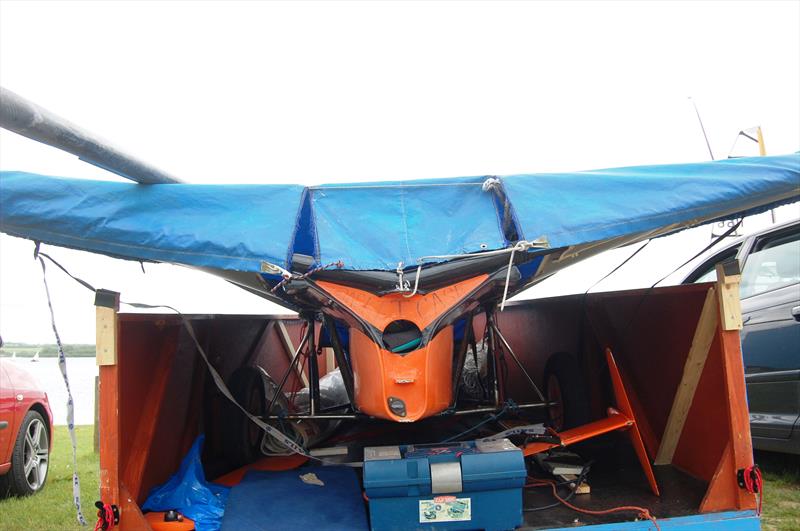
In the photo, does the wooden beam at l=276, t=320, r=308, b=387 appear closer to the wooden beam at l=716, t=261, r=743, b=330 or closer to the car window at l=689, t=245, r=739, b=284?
the car window at l=689, t=245, r=739, b=284

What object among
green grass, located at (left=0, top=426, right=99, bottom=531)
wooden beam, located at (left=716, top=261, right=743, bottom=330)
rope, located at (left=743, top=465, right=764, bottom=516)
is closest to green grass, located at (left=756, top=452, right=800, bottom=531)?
rope, located at (left=743, top=465, right=764, bottom=516)

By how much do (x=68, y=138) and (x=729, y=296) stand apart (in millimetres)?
3043

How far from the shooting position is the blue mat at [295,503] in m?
3.14

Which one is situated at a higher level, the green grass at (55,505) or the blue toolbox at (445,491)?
the blue toolbox at (445,491)

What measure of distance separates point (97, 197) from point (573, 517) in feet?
9.10

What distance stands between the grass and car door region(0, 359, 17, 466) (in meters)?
0.46

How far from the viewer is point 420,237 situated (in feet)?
10.2

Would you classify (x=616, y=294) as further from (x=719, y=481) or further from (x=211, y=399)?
(x=211, y=399)

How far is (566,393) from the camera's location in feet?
14.9

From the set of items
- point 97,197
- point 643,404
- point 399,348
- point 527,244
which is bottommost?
point 643,404

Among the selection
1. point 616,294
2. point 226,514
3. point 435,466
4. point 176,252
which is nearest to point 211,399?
point 226,514

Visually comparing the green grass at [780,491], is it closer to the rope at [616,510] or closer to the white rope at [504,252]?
the rope at [616,510]

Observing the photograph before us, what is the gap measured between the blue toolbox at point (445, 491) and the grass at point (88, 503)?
90.0 inches

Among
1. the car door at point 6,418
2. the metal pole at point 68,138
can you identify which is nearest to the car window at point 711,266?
the metal pole at point 68,138
